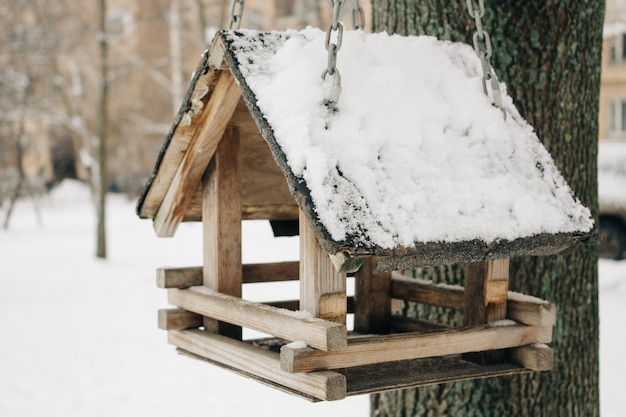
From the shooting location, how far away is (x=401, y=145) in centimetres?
200

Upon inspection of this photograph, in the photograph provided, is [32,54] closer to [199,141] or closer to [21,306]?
[21,306]

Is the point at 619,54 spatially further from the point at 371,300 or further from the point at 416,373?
the point at 416,373

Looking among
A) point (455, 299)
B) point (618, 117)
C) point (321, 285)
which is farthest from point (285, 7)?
point (321, 285)

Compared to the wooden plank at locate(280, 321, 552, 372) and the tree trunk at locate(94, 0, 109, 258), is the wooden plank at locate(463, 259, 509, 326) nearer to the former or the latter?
the wooden plank at locate(280, 321, 552, 372)

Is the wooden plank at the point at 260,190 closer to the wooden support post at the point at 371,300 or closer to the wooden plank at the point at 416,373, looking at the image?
the wooden support post at the point at 371,300

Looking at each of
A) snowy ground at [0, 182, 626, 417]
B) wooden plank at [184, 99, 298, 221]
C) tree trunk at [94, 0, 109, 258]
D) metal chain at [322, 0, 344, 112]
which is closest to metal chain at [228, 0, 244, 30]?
wooden plank at [184, 99, 298, 221]

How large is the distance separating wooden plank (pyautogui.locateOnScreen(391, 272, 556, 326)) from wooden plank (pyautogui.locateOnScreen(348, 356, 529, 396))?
0.51 ft

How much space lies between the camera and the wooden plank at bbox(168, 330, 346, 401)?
1828 mm

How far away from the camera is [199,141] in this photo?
2.29 m

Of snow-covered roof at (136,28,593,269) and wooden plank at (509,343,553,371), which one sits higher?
snow-covered roof at (136,28,593,269)

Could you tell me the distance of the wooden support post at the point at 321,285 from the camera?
1.91 metres

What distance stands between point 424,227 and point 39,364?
6799mm

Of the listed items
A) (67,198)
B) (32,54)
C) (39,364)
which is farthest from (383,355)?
(67,198)

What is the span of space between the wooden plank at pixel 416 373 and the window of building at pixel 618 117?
25.9 m
